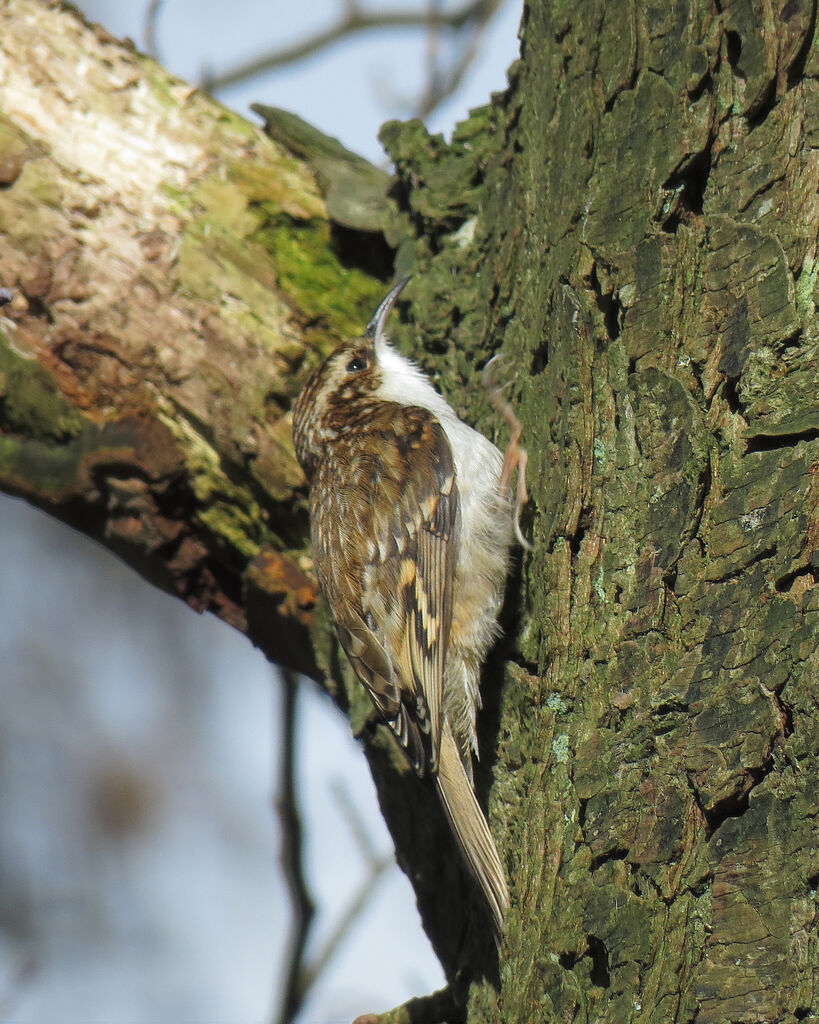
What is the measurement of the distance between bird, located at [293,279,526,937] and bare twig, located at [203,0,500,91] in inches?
54.6

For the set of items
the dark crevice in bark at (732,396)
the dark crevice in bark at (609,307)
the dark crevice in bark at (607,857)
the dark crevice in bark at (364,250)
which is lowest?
the dark crevice in bark at (607,857)

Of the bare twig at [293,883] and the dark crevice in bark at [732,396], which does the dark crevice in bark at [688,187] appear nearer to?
the dark crevice in bark at [732,396]

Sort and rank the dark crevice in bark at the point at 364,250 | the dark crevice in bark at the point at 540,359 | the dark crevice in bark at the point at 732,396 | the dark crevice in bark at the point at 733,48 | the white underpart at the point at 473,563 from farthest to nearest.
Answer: the dark crevice in bark at the point at 364,250 < the white underpart at the point at 473,563 < the dark crevice in bark at the point at 540,359 < the dark crevice in bark at the point at 733,48 < the dark crevice in bark at the point at 732,396

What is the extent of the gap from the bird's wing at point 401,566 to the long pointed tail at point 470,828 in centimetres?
12

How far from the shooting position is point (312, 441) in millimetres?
2498

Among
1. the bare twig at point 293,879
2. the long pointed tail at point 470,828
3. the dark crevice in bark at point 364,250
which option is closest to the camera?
the long pointed tail at point 470,828

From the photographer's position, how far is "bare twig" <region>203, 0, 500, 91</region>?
3520 mm

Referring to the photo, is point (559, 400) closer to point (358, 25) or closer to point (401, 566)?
point (401, 566)

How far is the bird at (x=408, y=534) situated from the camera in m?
2.18

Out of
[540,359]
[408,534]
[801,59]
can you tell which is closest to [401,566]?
[408,534]

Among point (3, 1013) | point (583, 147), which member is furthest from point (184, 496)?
point (3, 1013)

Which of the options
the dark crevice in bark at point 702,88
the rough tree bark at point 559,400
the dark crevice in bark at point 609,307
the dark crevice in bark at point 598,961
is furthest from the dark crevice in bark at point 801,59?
the dark crevice in bark at point 598,961

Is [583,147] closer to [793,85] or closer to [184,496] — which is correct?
[793,85]

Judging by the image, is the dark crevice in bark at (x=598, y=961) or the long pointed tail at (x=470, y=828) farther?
the long pointed tail at (x=470, y=828)
